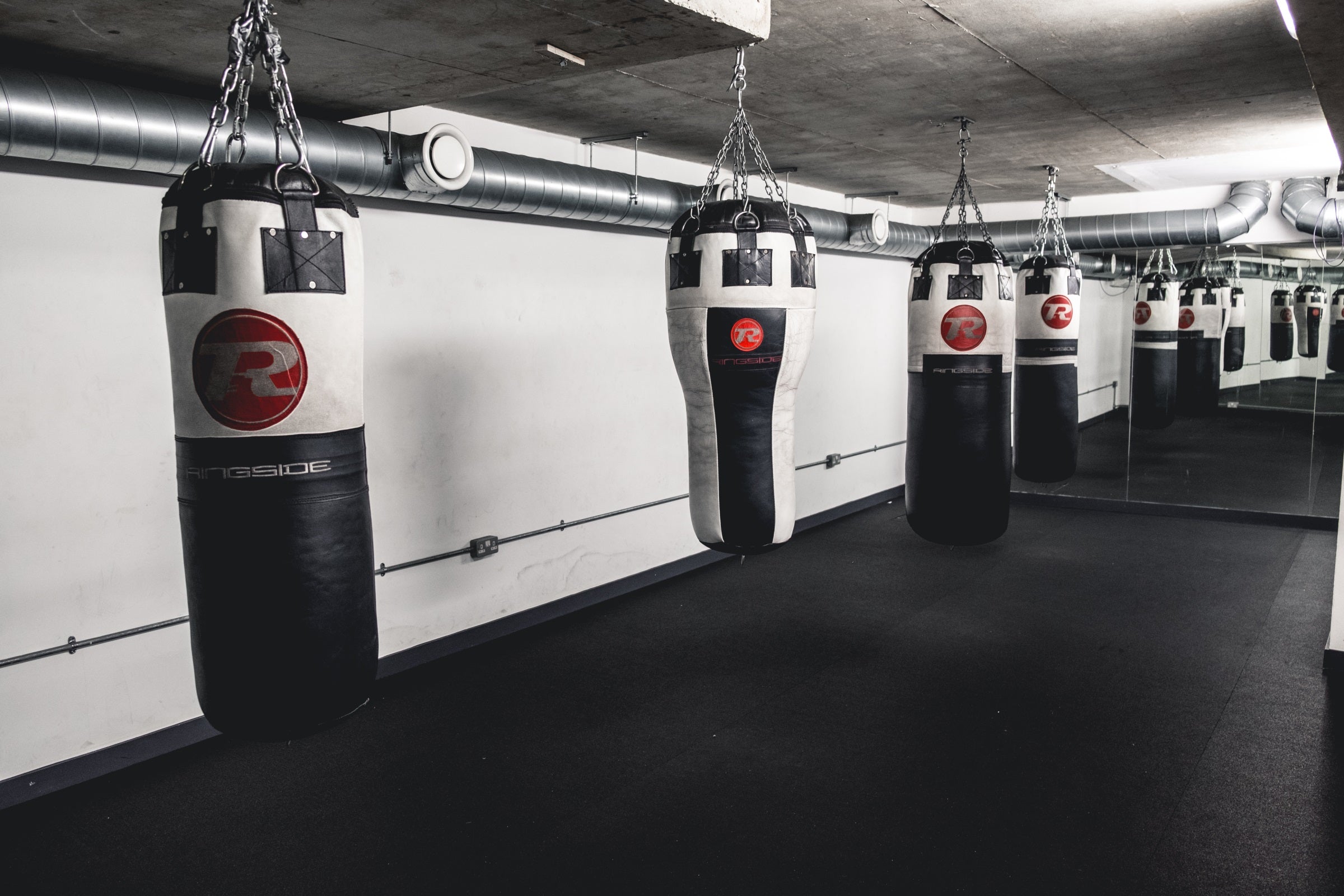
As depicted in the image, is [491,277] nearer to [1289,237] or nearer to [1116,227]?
[1116,227]

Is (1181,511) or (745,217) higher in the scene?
(745,217)

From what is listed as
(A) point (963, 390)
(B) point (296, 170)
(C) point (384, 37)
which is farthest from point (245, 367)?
(A) point (963, 390)

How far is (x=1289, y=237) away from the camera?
304 inches

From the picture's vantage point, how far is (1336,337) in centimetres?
762

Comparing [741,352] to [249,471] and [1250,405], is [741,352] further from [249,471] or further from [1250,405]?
[1250,405]

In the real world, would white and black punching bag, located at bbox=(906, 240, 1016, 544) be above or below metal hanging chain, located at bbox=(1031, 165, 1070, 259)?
below

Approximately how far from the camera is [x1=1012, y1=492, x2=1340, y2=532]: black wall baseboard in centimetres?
796

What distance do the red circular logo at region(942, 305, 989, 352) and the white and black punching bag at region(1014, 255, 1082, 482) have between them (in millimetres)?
1509

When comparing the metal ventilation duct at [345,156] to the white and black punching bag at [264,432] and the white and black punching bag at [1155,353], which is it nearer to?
the white and black punching bag at [264,432]

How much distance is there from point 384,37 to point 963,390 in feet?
9.00

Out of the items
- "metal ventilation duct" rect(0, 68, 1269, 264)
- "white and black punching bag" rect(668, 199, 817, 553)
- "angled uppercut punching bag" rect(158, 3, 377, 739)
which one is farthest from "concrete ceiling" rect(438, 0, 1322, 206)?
"angled uppercut punching bag" rect(158, 3, 377, 739)

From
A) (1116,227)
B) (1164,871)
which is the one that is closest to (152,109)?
(1164,871)

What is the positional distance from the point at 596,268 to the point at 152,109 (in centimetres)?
284

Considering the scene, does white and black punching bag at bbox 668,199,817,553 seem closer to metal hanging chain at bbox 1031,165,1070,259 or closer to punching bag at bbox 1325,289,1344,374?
metal hanging chain at bbox 1031,165,1070,259
